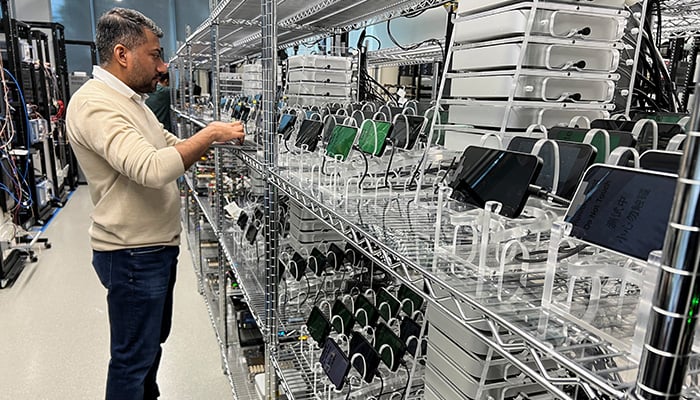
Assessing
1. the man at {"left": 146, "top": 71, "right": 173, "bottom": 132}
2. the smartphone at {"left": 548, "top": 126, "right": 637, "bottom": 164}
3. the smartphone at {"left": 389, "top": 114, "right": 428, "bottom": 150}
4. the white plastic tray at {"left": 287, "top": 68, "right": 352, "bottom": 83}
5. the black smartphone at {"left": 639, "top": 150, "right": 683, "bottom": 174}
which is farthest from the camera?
the man at {"left": 146, "top": 71, "right": 173, "bottom": 132}

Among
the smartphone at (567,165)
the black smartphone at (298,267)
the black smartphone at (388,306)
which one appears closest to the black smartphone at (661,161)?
the smartphone at (567,165)

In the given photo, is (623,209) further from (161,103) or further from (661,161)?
(161,103)

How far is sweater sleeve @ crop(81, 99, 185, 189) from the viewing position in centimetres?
145

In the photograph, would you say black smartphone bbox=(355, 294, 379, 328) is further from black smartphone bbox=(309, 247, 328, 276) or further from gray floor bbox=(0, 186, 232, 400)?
gray floor bbox=(0, 186, 232, 400)

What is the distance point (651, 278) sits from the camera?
462 mm

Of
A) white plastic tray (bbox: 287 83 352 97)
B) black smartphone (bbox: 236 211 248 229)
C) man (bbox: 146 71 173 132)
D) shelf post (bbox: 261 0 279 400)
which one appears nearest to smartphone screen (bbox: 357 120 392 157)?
shelf post (bbox: 261 0 279 400)

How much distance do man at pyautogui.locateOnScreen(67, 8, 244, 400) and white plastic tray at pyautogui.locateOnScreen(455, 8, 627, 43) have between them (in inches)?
36.1

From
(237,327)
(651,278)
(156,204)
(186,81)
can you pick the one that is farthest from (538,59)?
(186,81)

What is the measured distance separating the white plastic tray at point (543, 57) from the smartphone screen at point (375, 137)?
24cm

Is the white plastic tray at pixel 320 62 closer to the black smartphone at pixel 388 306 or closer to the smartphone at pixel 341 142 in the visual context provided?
the smartphone at pixel 341 142

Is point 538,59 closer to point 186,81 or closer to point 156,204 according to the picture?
point 156,204

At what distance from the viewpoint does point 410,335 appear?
1.39 meters

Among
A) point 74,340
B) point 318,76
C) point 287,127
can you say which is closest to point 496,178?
point 287,127

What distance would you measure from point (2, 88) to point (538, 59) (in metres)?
4.62
